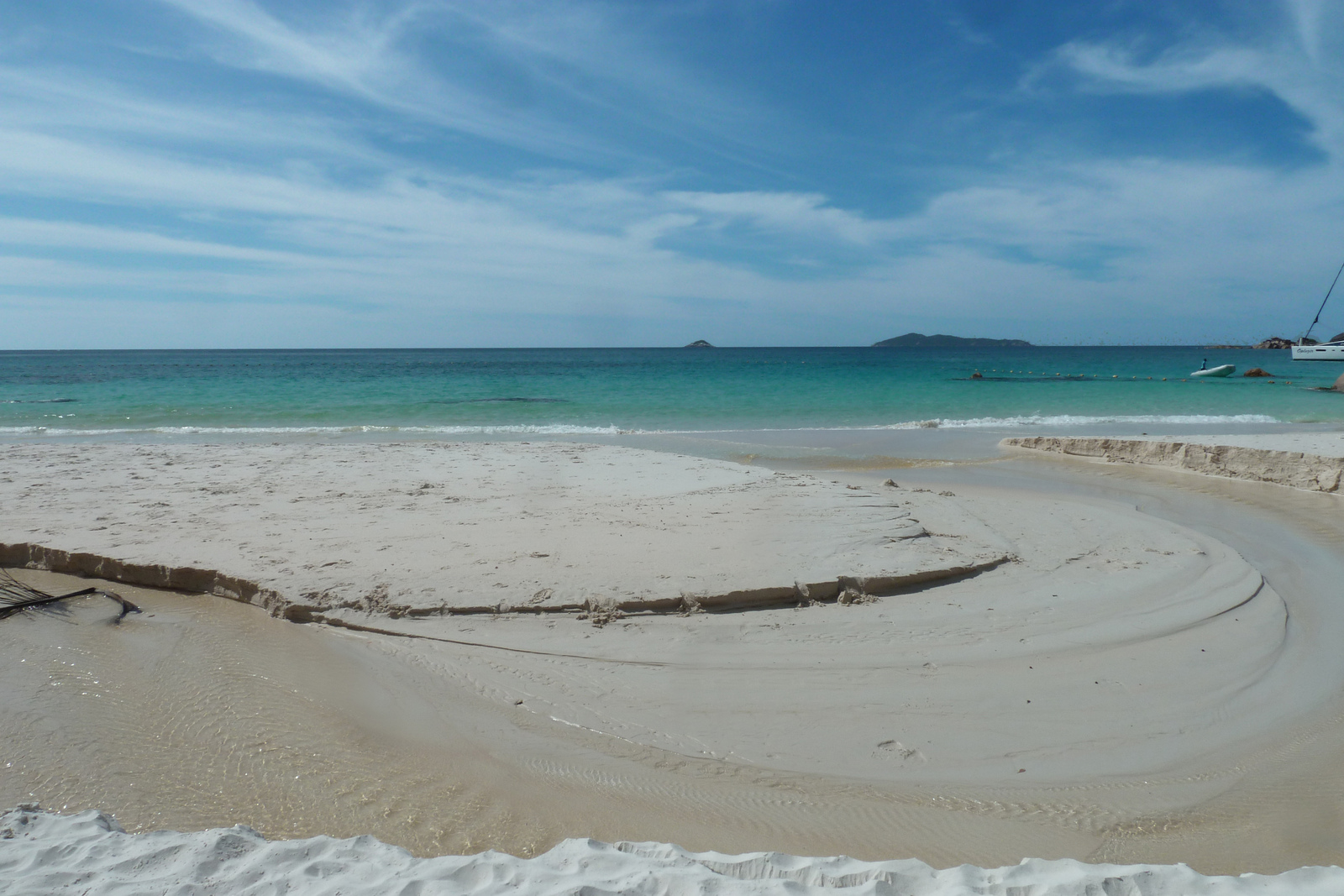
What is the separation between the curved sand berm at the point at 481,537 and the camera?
5.10 metres

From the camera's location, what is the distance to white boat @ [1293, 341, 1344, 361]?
130 feet

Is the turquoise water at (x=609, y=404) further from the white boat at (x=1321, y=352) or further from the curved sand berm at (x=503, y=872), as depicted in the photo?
the curved sand berm at (x=503, y=872)

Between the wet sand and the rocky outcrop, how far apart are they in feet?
20.5

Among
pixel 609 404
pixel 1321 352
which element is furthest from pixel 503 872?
pixel 1321 352

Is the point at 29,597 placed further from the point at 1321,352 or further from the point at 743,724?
the point at 1321,352

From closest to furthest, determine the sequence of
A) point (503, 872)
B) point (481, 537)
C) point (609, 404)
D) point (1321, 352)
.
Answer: point (503, 872) < point (481, 537) < point (609, 404) < point (1321, 352)

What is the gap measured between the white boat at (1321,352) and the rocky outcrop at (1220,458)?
125 feet

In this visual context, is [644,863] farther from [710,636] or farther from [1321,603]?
[1321,603]

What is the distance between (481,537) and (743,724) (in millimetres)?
3372

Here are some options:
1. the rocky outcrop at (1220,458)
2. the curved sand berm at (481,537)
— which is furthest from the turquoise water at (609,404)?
the curved sand berm at (481,537)

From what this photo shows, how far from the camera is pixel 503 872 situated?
234 cm

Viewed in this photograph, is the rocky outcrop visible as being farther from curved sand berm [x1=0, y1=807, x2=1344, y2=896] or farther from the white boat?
the white boat

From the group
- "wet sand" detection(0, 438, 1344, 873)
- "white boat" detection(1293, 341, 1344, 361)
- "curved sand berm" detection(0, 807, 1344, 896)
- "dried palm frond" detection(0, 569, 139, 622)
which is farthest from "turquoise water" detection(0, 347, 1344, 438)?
"curved sand berm" detection(0, 807, 1344, 896)

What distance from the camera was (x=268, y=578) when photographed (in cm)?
527
